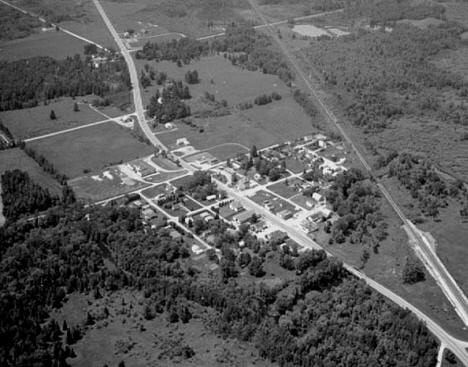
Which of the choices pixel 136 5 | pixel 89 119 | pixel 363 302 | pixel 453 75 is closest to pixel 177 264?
pixel 363 302

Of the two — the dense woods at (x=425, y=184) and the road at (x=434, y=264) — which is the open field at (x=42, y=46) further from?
the dense woods at (x=425, y=184)

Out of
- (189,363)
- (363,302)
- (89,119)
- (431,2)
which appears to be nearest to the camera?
(189,363)

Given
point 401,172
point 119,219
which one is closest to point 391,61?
point 401,172

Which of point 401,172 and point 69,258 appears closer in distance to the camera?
point 69,258

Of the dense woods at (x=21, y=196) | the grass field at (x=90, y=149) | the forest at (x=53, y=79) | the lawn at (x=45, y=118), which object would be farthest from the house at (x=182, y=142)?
the forest at (x=53, y=79)

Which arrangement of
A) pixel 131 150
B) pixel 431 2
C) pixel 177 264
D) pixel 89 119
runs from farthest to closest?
pixel 431 2
pixel 89 119
pixel 131 150
pixel 177 264

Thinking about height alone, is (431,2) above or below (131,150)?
above

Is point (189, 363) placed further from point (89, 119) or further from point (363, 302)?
point (89, 119)
